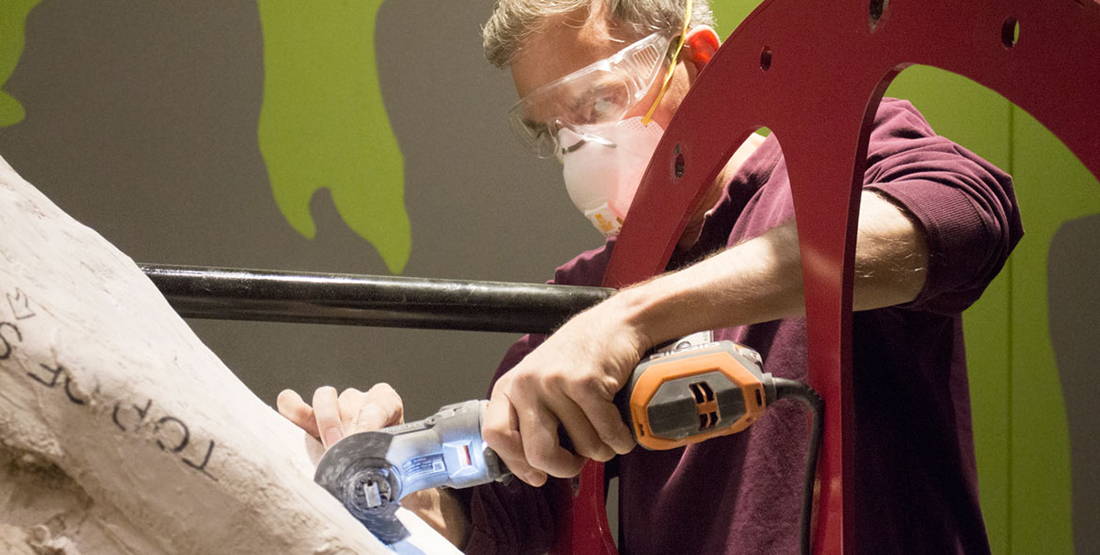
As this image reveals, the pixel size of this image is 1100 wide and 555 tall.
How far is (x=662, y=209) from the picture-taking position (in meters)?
0.87

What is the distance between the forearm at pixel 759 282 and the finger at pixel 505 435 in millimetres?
124

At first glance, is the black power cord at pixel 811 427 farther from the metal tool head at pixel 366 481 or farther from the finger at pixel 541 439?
the metal tool head at pixel 366 481

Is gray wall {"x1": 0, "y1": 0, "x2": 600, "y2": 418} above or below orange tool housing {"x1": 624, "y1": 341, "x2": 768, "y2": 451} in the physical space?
above

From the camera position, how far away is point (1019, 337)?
63.7 inches

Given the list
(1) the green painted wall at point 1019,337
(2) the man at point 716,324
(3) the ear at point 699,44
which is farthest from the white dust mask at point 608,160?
(1) the green painted wall at point 1019,337

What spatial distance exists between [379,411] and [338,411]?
64 millimetres

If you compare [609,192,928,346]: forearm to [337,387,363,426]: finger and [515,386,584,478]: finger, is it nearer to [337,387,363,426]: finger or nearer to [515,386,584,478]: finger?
[515,386,584,478]: finger

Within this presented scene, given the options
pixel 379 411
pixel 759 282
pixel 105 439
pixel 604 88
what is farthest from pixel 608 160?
pixel 105 439

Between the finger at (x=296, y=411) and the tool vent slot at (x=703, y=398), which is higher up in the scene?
the finger at (x=296, y=411)

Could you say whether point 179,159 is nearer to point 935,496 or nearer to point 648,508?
point 648,508

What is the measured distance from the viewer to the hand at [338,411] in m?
0.79

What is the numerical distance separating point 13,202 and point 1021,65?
500mm

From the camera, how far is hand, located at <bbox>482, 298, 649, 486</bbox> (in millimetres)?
604

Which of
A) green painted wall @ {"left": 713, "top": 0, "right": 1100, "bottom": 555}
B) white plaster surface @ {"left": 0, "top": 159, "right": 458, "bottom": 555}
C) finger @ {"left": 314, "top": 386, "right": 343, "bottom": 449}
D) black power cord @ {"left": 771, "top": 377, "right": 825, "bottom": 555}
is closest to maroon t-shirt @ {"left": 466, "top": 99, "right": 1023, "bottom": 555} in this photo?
black power cord @ {"left": 771, "top": 377, "right": 825, "bottom": 555}
